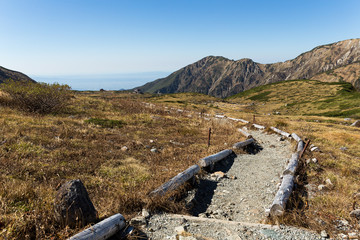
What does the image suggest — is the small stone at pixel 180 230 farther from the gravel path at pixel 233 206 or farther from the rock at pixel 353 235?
the rock at pixel 353 235

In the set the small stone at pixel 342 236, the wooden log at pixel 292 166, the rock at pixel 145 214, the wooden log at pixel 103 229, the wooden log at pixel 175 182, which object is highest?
the wooden log at pixel 103 229

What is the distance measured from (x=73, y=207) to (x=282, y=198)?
6.09 metres

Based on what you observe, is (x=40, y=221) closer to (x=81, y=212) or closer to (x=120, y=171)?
(x=81, y=212)

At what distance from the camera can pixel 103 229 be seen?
14.0 ft

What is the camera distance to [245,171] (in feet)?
34.9

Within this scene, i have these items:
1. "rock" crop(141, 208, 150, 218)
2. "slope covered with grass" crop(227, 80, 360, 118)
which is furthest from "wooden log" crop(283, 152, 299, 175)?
"slope covered with grass" crop(227, 80, 360, 118)

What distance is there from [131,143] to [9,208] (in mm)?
7977

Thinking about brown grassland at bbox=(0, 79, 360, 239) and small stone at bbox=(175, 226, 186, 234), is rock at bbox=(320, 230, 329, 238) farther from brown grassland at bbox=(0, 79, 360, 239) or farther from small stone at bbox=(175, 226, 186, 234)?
small stone at bbox=(175, 226, 186, 234)

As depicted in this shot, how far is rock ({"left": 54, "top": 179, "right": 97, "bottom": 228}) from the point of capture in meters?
4.36

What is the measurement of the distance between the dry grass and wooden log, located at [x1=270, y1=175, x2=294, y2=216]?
2.89 m

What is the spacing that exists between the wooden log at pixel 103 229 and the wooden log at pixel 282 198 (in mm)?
4359

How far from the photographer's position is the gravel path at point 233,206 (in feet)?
16.3

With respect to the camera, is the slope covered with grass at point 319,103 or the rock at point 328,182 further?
the slope covered with grass at point 319,103

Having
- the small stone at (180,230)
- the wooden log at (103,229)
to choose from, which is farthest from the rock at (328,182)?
the wooden log at (103,229)
